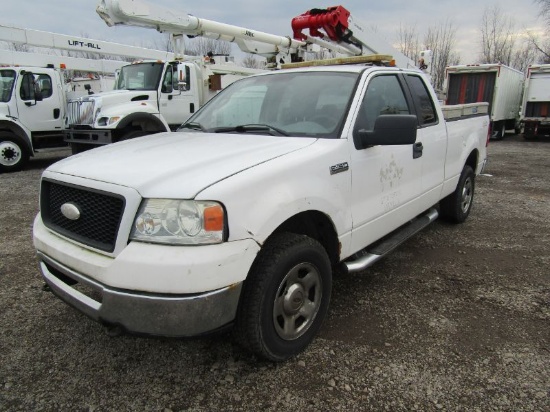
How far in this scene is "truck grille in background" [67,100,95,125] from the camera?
9070 millimetres

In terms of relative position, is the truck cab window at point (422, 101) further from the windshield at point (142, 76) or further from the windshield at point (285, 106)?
the windshield at point (142, 76)

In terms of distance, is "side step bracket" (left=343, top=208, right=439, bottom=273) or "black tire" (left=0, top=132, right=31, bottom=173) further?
"black tire" (left=0, top=132, right=31, bottom=173)

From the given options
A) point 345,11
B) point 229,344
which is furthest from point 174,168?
point 345,11

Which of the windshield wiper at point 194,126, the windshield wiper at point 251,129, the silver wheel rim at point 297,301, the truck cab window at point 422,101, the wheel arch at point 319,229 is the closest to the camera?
the silver wheel rim at point 297,301

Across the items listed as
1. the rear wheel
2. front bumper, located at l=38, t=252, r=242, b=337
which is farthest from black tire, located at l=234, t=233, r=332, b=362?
the rear wheel

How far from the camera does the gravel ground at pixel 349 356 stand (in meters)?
2.29

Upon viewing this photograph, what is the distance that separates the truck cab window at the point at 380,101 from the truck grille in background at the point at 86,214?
1.74 m

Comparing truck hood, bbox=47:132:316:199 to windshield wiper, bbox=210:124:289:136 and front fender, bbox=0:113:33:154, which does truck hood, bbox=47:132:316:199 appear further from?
front fender, bbox=0:113:33:154

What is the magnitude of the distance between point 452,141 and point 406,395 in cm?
307

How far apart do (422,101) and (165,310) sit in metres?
3.27

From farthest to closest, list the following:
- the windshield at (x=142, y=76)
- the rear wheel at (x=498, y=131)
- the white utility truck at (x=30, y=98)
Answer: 1. the rear wheel at (x=498, y=131)
2. the white utility truck at (x=30, y=98)
3. the windshield at (x=142, y=76)

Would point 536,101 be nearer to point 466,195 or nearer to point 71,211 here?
point 466,195

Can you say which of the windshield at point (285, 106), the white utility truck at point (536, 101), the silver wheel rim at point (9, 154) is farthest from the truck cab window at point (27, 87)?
the white utility truck at point (536, 101)

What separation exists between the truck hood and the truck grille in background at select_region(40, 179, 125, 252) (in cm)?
10
